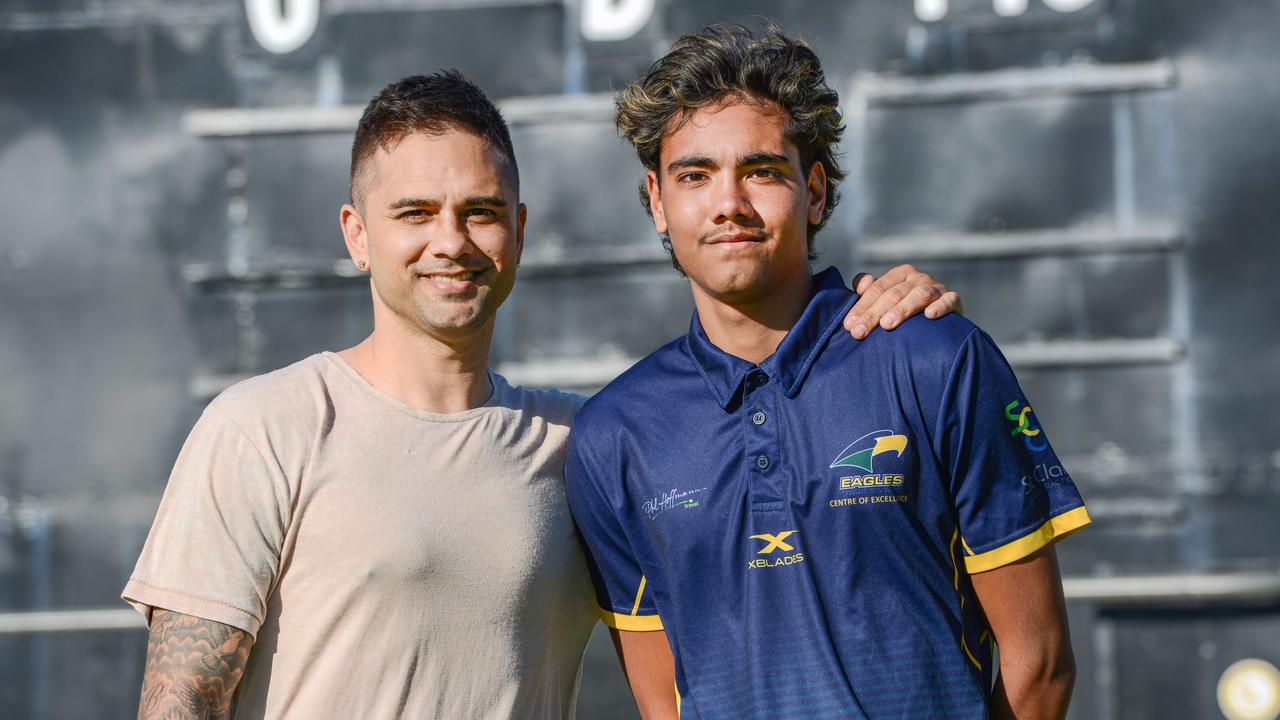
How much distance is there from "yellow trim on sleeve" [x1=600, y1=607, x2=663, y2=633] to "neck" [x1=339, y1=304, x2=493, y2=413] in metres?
0.43

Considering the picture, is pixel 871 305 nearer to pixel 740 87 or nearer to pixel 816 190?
pixel 816 190

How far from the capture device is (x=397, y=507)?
2006mm

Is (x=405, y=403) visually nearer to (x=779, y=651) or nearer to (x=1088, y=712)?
(x=779, y=651)

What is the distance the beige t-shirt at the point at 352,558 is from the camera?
6.31ft

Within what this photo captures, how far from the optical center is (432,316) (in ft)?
6.87

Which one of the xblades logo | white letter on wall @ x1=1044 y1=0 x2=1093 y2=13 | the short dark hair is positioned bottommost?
the xblades logo

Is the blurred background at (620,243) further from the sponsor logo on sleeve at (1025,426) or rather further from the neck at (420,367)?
the sponsor logo on sleeve at (1025,426)

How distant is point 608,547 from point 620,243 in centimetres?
130

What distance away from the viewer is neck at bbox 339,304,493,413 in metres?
2.14

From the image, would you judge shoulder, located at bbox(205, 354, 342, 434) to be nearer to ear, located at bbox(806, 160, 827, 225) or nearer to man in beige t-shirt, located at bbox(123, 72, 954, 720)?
man in beige t-shirt, located at bbox(123, 72, 954, 720)

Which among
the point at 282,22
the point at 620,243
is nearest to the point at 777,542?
the point at 620,243

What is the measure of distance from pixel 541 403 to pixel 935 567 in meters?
0.78

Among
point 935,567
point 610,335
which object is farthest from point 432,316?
point 610,335

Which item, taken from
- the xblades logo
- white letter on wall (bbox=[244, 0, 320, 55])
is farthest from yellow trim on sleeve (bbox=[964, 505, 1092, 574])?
white letter on wall (bbox=[244, 0, 320, 55])
